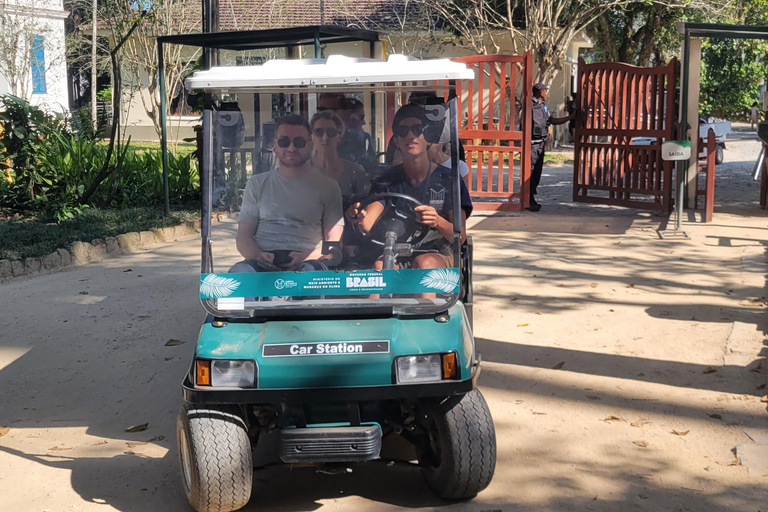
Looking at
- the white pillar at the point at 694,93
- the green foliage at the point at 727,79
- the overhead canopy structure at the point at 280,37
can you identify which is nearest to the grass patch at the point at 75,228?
the overhead canopy structure at the point at 280,37

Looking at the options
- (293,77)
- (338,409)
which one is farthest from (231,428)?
(293,77)

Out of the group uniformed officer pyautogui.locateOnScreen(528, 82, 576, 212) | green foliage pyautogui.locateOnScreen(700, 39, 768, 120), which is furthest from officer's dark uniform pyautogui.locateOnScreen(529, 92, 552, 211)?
green foliage pyautogui.locateOnScreen(700, 39, 768, 120)

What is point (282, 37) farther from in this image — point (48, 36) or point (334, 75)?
point (48, 36)

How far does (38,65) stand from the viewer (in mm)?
24859

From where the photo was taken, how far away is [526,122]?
13.0 meters

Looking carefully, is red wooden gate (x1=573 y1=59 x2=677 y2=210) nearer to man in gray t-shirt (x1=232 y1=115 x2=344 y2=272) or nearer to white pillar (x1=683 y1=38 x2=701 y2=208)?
white pillar (x1=683 y1=38 x2=701 y2=208)

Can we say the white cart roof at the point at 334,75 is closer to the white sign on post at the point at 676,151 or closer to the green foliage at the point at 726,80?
the white sign on post at the point at 676,151

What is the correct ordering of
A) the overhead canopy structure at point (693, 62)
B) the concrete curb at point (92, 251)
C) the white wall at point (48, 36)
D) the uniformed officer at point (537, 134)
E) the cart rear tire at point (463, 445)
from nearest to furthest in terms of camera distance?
the cart rear tire at point (463, 445), the concrete curb at point (92, 251), the overhead canopy structure at point (693, 62), the uniformed officer at point (537, 134), the white wall at point (48, 36)

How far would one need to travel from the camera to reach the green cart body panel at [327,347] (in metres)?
3.95

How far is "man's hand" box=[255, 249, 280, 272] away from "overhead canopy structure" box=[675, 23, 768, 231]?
7672mm

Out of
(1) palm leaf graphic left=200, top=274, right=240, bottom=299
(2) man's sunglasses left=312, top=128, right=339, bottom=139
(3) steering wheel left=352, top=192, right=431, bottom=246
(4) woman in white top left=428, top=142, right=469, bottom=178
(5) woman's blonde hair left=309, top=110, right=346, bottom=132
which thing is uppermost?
(5) woman's blonde hair left=309, top=110, right=346, bottom=132

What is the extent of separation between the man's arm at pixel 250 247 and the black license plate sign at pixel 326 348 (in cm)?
63

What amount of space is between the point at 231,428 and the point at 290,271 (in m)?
0.83

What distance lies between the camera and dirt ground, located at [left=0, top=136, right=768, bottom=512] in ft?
14.6
